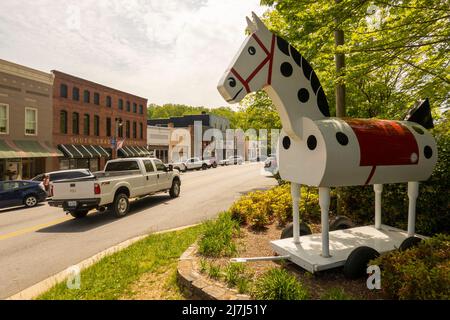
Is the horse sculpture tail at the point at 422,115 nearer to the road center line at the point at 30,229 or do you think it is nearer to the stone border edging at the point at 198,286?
the stone border edging at the point at 198,286

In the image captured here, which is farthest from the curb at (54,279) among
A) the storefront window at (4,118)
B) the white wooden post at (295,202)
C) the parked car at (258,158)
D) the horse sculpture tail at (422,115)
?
Result: the parked car at (258,158)

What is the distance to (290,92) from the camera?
4543mm

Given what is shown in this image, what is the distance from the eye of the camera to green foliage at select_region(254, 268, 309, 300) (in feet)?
12.0

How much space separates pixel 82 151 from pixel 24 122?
6.47 m

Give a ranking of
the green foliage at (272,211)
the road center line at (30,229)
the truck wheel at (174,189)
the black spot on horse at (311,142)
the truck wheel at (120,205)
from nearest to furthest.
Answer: the black spot on horse at (311,142) < the green foliage at (272,211) < the road center line at (30,229) < the truck wheel at (120,205) < the truck wheel at (174,189)

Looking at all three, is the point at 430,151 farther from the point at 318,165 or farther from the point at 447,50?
the point at 447,50

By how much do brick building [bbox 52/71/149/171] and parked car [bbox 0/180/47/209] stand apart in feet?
42.8

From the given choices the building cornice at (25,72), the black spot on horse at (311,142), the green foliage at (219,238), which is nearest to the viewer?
the black spot on horse at (311,142)

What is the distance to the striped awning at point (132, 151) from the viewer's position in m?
34.7

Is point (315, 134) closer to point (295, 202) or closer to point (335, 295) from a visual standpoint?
point (295, 202)

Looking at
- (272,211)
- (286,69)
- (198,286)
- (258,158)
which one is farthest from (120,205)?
(258,158)

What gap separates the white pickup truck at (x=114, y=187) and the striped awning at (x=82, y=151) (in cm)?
1690

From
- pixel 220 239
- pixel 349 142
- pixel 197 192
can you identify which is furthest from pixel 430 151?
pixel 197 192

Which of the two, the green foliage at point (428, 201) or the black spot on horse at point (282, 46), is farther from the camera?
the green foliage at point (428, 201)
